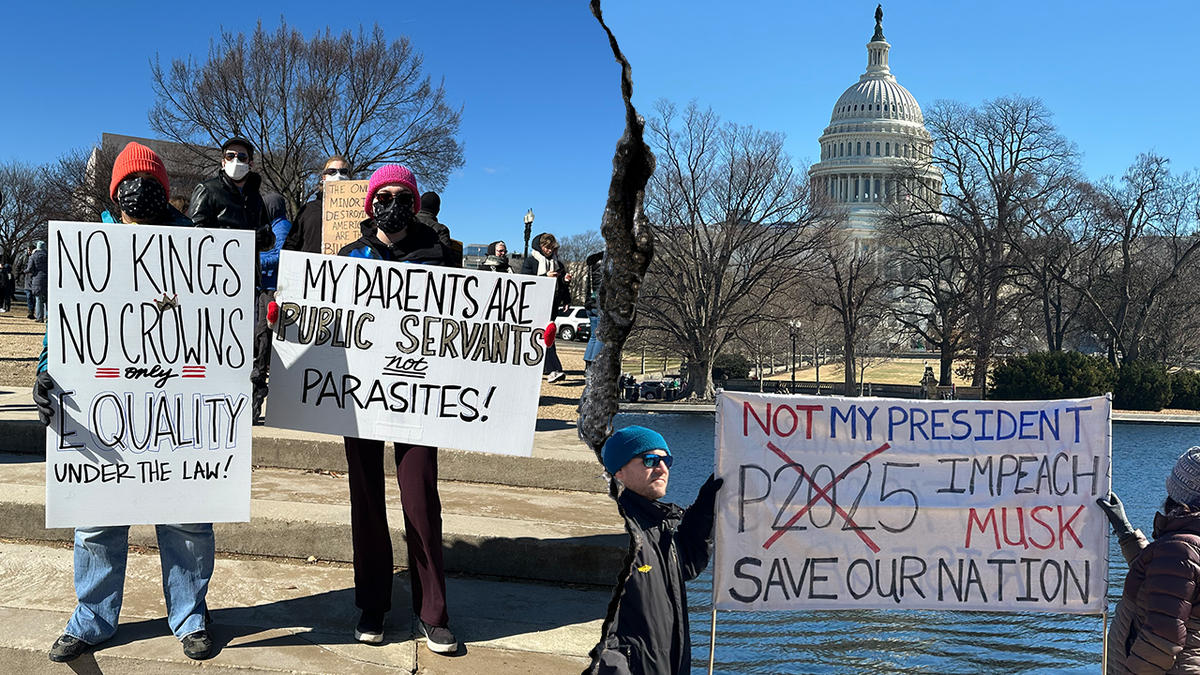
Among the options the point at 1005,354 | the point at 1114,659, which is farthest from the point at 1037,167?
the point at 1114,659

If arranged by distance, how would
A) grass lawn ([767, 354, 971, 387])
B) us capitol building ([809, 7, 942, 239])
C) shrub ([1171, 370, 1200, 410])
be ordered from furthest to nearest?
1. us capitol building ([809, 7, 942, 239])
2. grass lawn ([767, 354, 971, 387])
3. shrub ([1171, 370, 1200, 410])

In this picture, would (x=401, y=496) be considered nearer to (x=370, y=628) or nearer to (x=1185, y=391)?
(x=370, y=628)

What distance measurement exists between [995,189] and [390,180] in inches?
744

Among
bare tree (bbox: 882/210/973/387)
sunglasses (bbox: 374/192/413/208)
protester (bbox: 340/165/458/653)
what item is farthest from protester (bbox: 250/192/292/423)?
bare tree (bbox: 882/210/973/387)

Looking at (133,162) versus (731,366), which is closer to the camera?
(133,162)

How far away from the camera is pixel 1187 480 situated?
2.94 meters

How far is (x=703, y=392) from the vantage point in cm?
759

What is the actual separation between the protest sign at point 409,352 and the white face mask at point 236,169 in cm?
162

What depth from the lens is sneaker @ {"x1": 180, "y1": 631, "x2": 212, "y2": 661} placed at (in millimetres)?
2979

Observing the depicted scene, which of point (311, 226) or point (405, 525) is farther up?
point (311, 226)

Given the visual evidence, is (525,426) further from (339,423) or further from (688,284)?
(688,284)

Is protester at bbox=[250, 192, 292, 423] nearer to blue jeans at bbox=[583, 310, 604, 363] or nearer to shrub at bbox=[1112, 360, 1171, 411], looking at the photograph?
blue jeans at bbox=[583, 310, 604, 363]

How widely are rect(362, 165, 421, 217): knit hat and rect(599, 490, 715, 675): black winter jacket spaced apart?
134 centimetres

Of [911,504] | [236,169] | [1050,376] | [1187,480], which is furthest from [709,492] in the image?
[1050,376]
